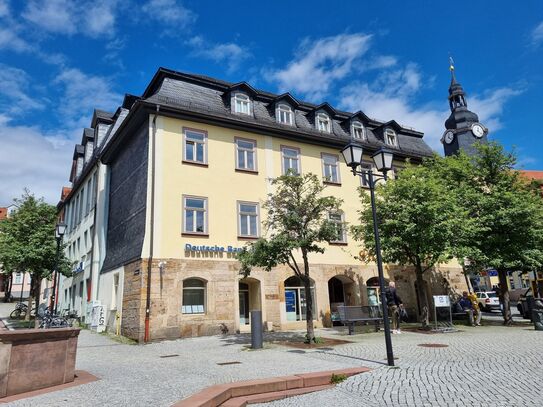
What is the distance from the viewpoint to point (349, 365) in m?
9.19

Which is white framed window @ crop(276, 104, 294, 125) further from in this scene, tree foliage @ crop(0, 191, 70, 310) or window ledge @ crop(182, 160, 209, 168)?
tree foliage @ crop(0, 191, 70, 310)

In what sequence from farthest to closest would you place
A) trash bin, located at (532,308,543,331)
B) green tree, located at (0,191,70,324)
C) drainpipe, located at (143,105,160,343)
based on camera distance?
green tree, located at (0,191,70,324)
drainpipe, located at (143,105,160,343)
trash bin, located at (532,308,543,331)

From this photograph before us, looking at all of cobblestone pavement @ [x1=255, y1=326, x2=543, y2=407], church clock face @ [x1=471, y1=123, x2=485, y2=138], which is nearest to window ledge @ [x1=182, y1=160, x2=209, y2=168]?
cobblestone pavement @ [x1=255, y1=326, x2=543, y2=407]

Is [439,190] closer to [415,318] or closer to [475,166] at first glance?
[475,166]

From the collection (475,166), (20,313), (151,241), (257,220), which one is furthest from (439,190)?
(20,313)

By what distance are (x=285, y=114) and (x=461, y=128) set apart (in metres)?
23.4

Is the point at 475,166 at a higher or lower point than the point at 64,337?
higher

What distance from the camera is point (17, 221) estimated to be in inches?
1029

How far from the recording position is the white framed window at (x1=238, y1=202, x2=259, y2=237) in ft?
63.5

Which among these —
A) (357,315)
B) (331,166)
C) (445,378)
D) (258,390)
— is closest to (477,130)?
(331,166)

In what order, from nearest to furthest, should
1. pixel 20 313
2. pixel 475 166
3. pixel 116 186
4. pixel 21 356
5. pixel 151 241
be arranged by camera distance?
pixel 21 356, pixel 151 241, pixel 475 166, pixel 116 186, pixel 20 313

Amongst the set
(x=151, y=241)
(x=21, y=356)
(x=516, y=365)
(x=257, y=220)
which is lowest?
(x=516, y=365)

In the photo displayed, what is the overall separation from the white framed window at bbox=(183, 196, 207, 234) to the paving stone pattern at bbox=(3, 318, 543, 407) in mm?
5188

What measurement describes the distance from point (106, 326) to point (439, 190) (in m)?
16.0
